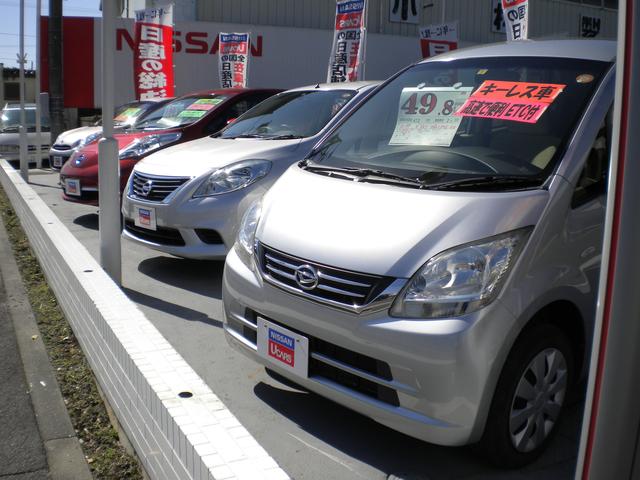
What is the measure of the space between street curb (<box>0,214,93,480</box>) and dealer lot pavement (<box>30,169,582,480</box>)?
721 mm

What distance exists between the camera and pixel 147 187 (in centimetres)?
538

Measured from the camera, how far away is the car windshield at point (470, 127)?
3010 millimetres

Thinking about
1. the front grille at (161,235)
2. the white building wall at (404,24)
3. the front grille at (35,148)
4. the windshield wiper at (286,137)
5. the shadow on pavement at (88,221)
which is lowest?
the shadow on pavement at (88,221)

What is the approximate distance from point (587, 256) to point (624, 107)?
189 cm

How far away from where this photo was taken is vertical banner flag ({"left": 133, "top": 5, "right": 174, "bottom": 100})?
15141 millimetres

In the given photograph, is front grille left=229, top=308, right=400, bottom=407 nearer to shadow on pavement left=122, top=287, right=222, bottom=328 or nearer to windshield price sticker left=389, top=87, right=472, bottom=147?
windshield price sticker left=389, top=87, right=472, bottom=147

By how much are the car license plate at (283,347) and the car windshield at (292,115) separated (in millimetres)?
2796

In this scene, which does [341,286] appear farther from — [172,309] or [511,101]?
[172,309]

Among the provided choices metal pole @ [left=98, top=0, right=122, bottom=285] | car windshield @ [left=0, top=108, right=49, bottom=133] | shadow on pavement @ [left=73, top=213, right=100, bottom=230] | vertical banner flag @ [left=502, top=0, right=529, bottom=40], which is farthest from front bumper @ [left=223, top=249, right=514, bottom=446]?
car windshield @ [left=0, top=108, right=49, bottom=133]

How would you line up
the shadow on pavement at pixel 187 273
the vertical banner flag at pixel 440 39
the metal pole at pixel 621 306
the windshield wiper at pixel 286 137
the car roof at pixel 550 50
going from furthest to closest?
the vertical banner flag at pixel 440 39, the windshield wiper at pixel 286 137, the shadow on pavement at pixel 187 273, the car roof at pixel 550 50, the metal pole at pixel 621 306

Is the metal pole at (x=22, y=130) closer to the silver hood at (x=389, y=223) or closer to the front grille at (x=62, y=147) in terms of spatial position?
the front grille at (x=62, y=147)

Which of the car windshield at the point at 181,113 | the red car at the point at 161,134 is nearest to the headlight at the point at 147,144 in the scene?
the red car at the point at 161,134

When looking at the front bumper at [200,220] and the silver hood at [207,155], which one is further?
the silver hood at [207,155]

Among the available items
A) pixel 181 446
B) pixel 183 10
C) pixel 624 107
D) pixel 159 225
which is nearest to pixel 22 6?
pixel 183 10
